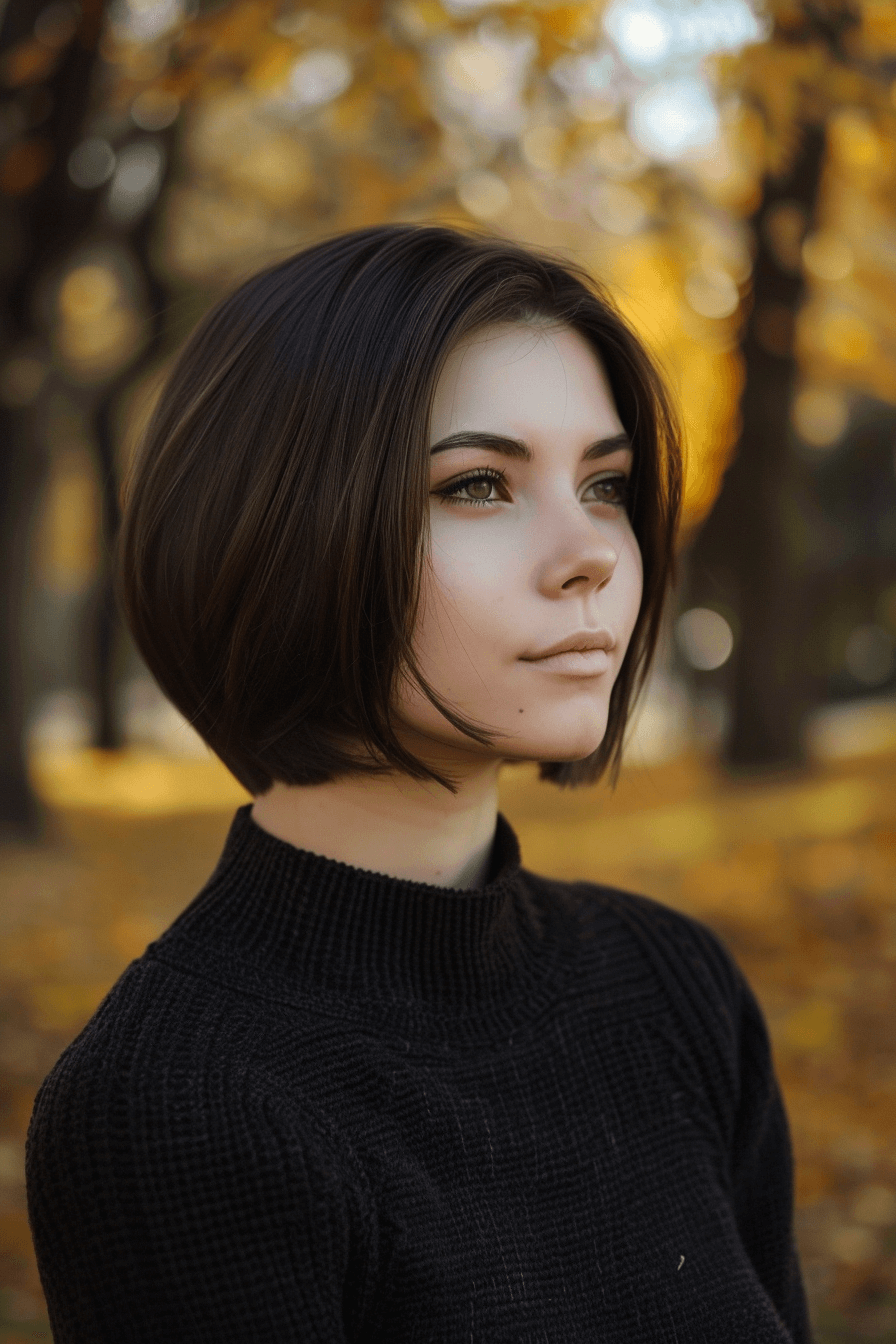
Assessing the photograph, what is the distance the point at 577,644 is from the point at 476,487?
22 centimetres

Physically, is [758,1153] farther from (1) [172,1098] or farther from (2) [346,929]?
(1) [172,1098]

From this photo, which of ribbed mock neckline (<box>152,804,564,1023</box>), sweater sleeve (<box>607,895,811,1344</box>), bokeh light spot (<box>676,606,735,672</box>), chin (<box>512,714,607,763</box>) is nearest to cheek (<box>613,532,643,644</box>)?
chin (<box>512,714,607,763</box>)

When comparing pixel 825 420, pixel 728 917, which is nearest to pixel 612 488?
pixel 728 917

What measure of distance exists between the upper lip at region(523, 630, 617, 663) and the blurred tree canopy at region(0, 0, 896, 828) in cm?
61

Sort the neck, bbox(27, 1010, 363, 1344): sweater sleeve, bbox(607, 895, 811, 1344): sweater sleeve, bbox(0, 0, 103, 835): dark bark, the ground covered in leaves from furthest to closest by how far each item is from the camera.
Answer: bbox(0, 0, 103, 835): dark bark < the ground covered in leaves < bbox(607, 895, 811, 1344): sweater sleeve < the neck < bbox(27, 1010, 363, 1344): sweater sleeve

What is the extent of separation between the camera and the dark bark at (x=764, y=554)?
788cm

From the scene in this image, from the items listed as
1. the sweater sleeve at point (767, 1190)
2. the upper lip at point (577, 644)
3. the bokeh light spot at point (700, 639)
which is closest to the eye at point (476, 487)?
the upper lip at point (577, 644)

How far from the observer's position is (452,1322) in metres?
1.30

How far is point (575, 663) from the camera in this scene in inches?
58.6

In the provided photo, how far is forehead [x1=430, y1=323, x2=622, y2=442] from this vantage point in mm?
1457

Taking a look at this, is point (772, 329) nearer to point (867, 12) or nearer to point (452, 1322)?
point (867, 12)

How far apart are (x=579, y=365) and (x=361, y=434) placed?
364 millimetres

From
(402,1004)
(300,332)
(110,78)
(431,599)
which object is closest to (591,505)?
(431,599)

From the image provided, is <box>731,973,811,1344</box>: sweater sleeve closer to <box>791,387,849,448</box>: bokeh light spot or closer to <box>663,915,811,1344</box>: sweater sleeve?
<box>663,915,811,1344</box>: sweater sleeve
